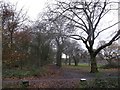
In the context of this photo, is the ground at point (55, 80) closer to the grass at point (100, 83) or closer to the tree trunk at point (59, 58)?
the grass at point (100, 83)

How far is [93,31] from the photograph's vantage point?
28.9 m

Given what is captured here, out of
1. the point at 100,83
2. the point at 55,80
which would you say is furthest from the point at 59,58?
the point at 100,83

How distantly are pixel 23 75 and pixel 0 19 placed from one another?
689cm

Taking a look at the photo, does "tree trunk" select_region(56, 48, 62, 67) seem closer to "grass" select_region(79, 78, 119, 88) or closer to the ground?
the ground

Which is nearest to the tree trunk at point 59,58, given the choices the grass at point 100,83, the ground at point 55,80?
the ground at point 55,80

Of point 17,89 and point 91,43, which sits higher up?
point 91,43

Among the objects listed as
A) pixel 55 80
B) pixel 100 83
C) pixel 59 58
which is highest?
pixel 59 58

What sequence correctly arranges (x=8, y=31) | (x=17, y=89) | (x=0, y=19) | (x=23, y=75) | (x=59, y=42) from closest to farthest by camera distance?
1. (x=17, y=89)
2. (x=0, y=19)
3. (x=8, y=31)
4. (x=23, y=75)
5. (x=59, y=42)

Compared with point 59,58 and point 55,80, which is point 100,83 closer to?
point 55,80

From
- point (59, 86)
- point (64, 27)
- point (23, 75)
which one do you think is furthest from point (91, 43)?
point (59, 86)

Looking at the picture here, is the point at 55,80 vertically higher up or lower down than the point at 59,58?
lower down

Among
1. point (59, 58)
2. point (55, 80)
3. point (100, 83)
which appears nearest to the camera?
point (100, 83)

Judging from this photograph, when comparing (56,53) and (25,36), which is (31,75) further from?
(56,53)

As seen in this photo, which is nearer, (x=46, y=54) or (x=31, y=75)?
(x=31, y=75)
